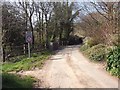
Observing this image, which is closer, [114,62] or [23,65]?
[114,62]

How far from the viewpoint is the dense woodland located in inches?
723

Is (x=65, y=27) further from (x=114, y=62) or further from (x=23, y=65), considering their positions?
(x=114, y=62)

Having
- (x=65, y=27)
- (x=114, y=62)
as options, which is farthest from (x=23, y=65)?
(x=65, y=27)

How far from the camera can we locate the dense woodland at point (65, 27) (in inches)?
723

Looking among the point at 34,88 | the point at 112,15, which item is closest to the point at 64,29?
the point at 112,15

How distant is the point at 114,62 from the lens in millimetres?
13922

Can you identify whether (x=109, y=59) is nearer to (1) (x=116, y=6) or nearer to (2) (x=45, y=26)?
(1) (x=116, y=6)

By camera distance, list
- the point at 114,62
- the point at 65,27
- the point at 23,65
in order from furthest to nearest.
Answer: the point at 65,27, the point at 23,65, the point at 114,62

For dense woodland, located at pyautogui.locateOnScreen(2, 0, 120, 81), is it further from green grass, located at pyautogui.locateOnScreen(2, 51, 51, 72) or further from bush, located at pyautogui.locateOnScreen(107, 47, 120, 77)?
green grass, located at pyautogui.locateOnScreen(2, 51, 51, 72)

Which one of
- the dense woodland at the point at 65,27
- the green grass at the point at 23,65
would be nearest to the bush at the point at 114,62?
the dense woodland at the point at 65,27

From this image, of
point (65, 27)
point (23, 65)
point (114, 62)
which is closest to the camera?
point (114, 62)

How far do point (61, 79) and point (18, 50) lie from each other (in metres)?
16.2

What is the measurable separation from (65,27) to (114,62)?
39.9 metres

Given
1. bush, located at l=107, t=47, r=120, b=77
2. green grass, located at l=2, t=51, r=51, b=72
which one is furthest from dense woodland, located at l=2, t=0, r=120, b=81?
green grass, located at l=2, t=51, r=51, b=72
